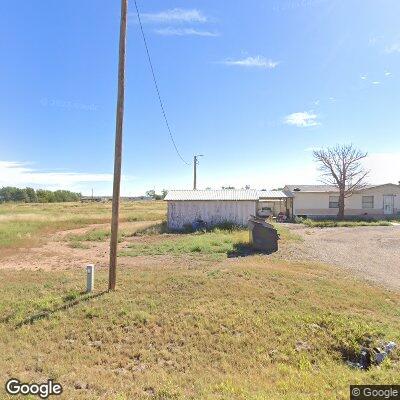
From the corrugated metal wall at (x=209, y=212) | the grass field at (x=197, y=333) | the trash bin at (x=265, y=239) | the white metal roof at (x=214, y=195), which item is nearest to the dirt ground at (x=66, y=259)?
the grass field at (x=197, y=333)

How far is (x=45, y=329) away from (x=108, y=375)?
209 centimetres

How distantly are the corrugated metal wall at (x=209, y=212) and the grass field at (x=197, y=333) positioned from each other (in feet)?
41.2

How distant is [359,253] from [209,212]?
410 inches

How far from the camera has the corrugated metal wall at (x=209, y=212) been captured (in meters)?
22.6

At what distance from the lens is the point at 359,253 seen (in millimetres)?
15102

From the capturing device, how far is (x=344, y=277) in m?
10.4

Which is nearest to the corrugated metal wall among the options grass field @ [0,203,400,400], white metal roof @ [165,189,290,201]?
white metal roof @ [165,189,290,201]

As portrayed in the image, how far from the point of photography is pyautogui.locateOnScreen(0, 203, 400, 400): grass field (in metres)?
4.49

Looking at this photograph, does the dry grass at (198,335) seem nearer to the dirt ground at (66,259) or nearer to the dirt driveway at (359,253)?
the dirt driveway at (359,253)

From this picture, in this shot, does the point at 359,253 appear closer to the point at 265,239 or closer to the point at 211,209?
the point at 265,239

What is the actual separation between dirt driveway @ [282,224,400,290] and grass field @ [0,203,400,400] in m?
1.83

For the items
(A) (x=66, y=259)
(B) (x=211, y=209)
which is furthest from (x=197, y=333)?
(B) (x=211, y=209)

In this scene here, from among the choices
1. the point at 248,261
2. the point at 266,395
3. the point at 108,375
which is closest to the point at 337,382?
the point at 266,395

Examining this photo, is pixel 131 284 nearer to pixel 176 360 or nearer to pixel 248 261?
A: pixel 176 360
